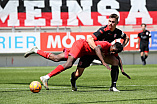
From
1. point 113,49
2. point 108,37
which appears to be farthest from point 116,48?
point 108,37

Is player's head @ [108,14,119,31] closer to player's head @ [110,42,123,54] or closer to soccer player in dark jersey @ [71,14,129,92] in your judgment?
soccer player in dark jersey @ [71,14,129,92]

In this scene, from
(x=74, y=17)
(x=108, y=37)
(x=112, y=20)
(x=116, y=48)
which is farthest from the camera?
(x=74, y=17)

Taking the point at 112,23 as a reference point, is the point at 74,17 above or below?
above

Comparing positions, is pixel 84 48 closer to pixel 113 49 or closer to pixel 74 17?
pixel 113 49

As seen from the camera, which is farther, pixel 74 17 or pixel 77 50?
pixel 74 17

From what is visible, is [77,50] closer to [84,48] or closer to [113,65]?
[84,48]

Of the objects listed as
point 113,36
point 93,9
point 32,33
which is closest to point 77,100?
point 113,36

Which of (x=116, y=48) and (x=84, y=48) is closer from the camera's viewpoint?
(x=116, y=48)

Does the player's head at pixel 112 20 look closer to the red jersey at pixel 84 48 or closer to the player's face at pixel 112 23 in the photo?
the player's face at pixel 112 23

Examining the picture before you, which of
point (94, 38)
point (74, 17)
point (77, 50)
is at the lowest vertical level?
point (77, 50)

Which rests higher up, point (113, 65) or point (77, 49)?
point (77, 49)

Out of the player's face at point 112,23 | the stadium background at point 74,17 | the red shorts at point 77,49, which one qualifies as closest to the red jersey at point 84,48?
the red shorts at point 77,49

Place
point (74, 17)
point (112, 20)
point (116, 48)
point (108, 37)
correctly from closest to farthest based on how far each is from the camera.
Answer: point (116, 48) < point (112, 20) < point (108, 37) < point (74, 17)

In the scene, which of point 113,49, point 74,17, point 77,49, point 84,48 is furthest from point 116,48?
point 74,17
